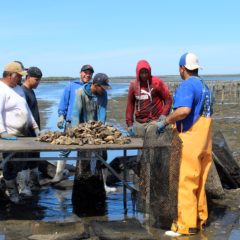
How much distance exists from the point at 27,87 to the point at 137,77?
179 cm

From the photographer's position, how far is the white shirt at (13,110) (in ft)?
22.1

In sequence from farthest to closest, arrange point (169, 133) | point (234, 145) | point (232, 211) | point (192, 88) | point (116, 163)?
point (234, 145), point (116, 163), point (232, 211), point (169, 133), point (192, 88)

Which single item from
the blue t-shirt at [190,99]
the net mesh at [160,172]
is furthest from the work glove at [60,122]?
the blue t-shirt at [190,99]

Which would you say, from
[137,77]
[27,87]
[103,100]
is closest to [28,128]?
[27,87]

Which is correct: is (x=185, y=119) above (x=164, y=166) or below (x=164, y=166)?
above

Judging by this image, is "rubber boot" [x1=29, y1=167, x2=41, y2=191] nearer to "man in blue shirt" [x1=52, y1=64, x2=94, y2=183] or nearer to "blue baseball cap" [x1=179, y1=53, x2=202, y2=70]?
"man in blue shirt" [x1=52, y1=64, x2=94, y2=183]

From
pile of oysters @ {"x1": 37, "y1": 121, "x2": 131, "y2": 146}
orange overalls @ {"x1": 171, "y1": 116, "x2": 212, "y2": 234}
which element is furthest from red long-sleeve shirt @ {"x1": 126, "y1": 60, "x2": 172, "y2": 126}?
orange overalls @ {"x1": 171, "y1": 116, "x2": 212, "y2": 234}

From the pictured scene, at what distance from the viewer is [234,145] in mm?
13023

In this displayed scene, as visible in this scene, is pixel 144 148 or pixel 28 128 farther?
pixel 28 128

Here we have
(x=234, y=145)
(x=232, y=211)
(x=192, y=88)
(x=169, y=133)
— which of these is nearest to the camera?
(x=192, y=88)

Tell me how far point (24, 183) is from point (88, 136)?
6.21 feet

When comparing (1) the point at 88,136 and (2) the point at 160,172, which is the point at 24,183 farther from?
(2) the point at 160,172

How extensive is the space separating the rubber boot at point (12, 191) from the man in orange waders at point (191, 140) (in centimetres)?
253

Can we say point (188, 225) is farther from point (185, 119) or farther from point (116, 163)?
point (116, 163)
